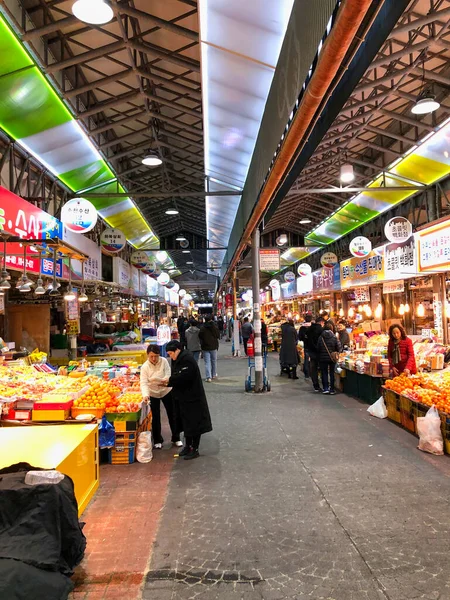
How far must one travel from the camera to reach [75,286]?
11.4 metres

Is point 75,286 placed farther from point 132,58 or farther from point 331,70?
point 331,70

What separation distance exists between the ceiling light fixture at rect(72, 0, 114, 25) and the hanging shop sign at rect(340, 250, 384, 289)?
393 inches

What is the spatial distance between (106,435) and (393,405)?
16.1 ft

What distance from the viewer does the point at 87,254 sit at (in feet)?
33.8

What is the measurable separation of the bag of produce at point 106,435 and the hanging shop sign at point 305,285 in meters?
16.5

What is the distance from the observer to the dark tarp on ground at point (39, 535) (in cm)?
239

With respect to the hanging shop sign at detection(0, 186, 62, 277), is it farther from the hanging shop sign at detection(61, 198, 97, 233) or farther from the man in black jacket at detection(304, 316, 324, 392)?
the man in black jacket at detection(304, 316, 324, 392)

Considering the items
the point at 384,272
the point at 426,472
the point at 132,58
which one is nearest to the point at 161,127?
the point at 132,58

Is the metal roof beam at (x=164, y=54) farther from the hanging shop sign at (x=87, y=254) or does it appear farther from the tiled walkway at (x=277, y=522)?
the tiled walkway at (x=277, y=522)

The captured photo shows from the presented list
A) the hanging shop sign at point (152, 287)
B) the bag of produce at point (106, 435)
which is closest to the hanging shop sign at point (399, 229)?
the bag of produce at point (106, 435)

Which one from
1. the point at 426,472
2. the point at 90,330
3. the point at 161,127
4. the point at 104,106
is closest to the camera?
the point at 426,472

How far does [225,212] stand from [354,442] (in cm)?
1087

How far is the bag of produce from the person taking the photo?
5754 millimetres

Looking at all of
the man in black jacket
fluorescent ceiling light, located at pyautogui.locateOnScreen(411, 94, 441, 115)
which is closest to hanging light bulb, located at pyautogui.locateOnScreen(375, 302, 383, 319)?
the man in black jacket
